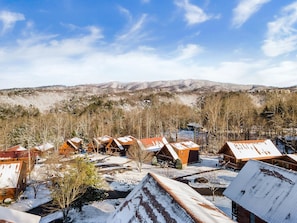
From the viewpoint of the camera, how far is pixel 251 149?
45.6 metres

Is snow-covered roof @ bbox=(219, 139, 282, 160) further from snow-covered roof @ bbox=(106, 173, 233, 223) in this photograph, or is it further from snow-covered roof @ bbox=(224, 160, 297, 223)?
snow-covered roof @ bbox=(106, 173, 233, 223)

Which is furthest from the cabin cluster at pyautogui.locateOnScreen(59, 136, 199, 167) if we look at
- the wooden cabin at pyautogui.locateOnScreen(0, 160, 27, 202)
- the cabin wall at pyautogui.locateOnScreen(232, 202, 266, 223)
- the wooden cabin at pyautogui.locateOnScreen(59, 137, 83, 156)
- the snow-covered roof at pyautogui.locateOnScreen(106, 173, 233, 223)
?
the snow-covered roof at pyautogui.locateOnScreen(106, 173, 233, 223)

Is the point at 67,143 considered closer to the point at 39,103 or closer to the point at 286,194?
the point at 286,194

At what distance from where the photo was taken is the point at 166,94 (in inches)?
6078

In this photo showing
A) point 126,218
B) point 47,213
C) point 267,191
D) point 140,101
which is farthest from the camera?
point 140,101

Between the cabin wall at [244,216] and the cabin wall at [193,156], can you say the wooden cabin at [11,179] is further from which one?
the cabin wall at [193,156]

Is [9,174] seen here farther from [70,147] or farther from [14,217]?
[70,147]

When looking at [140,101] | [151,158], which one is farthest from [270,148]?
[140,101]

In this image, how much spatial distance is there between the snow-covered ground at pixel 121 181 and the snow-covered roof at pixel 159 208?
863 centimetres

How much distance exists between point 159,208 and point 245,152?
33.3 m

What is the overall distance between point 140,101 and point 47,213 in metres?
117

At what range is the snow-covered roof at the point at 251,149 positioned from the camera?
1746 inches

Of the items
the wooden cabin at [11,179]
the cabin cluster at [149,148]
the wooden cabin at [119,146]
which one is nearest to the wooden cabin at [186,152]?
the cabin cluster at [149,148]

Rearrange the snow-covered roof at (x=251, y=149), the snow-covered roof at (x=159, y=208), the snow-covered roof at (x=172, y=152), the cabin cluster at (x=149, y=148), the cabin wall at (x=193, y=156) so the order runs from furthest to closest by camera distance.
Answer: the cabin wall at (x=193, y=156) → the cabin cluster at (x=149, y=148) → the snow-covered roof at (x=172, y=152) → the snow-covered roof at (x=251, y=149) → the snow-covered roof at (x=159, y=208)
